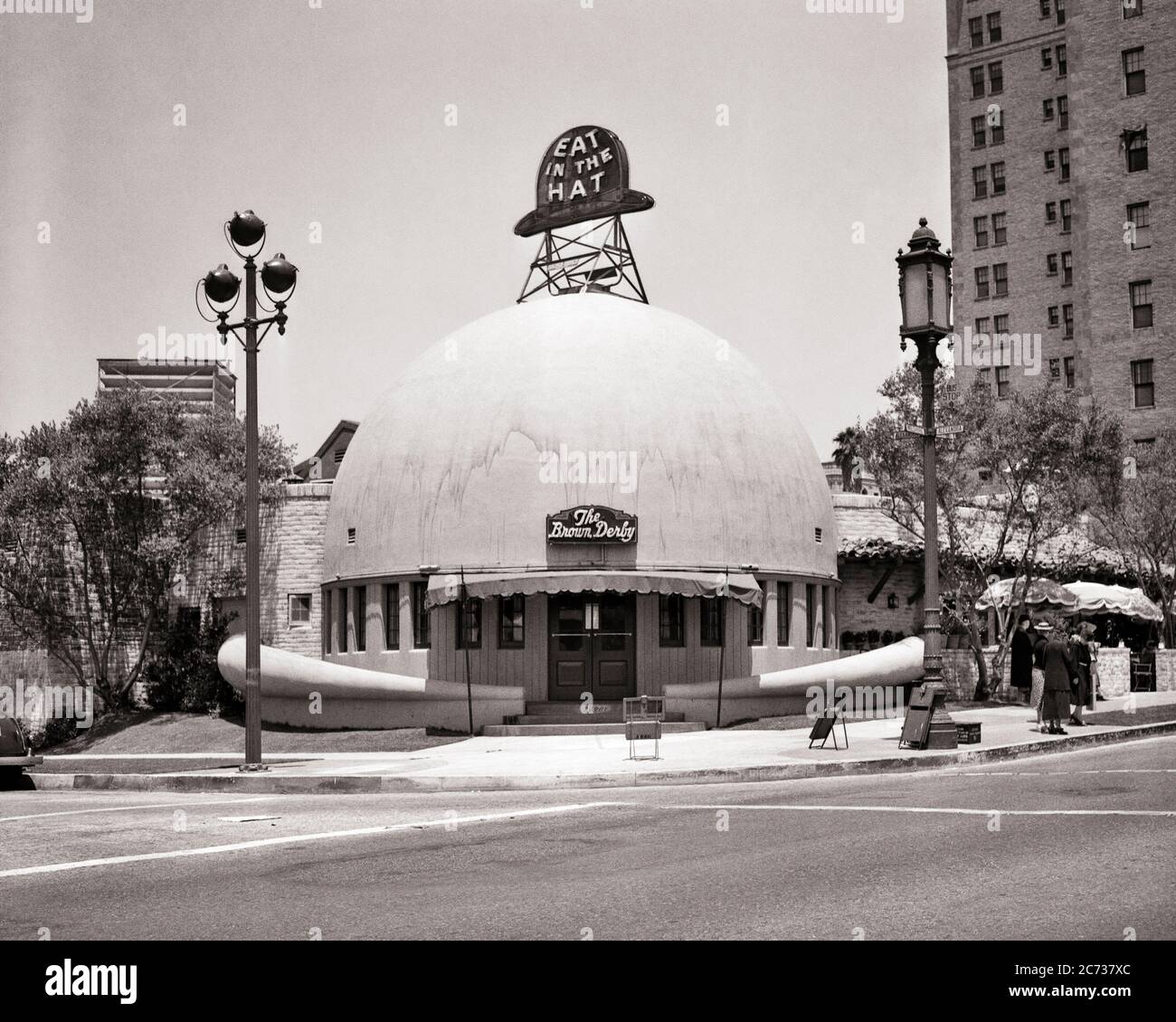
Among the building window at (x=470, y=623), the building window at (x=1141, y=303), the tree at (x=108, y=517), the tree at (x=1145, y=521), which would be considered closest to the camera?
the building window at (x=470, y=623)

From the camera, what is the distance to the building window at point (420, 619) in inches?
1248

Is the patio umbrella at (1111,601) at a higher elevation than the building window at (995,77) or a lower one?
lower

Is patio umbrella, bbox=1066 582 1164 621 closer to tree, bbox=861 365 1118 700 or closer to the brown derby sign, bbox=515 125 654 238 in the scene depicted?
tree, bbox=861 365 1118 700

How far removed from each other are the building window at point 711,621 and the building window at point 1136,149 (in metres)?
45.0

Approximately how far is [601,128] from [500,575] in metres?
13.7

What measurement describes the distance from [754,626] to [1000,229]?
5158 cm

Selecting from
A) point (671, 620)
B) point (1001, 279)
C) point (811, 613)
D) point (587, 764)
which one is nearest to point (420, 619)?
point (671, 620)

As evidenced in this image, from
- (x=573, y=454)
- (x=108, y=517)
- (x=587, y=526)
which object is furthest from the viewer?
(x=108, y=517)

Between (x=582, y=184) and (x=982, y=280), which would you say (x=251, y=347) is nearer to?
(x=582, y=184)

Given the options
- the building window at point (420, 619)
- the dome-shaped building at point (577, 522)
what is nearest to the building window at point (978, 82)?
the dome-shaped building at point (577, 522)

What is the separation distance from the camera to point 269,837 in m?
11.9

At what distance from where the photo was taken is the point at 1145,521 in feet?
129

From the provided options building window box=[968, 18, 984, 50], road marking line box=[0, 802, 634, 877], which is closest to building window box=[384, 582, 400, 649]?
road marking line box=[0, 802, 634, 877]

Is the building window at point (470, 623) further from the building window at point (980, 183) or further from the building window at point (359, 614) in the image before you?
the building window at point (980, 183)
